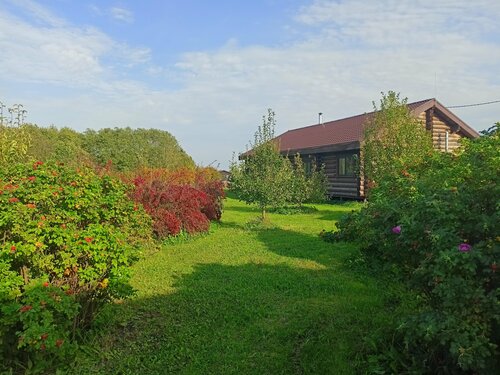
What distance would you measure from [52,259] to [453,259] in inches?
144

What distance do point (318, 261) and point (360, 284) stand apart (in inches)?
63.4

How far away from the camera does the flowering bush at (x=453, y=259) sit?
Answer: 7.98 feet

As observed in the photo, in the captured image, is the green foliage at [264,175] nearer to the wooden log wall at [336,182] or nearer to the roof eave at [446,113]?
the wooden log wall at [336,182]

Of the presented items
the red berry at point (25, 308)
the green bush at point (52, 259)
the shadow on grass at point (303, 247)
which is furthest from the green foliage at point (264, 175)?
the red berry at point (25, 308)

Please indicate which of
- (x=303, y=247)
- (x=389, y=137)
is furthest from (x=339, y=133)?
(x=303, y=247)

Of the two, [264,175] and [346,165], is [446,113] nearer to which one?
[346,165]

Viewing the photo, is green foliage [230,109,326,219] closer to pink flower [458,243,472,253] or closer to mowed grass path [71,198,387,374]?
mowed grass path [71,198,387,374]

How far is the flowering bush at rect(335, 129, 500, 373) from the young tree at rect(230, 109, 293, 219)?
31.4 feet

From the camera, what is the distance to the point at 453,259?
99.1 inches

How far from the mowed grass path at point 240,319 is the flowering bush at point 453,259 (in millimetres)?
971

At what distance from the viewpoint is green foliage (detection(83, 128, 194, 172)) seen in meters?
23.7

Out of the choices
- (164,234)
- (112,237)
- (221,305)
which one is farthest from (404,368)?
(164,234)

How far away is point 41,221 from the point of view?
3.93 m

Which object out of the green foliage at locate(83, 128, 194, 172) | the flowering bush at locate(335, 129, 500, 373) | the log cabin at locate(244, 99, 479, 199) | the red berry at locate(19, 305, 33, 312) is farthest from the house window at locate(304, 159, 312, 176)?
the red berry at locate(19, 305, 33, 312)
